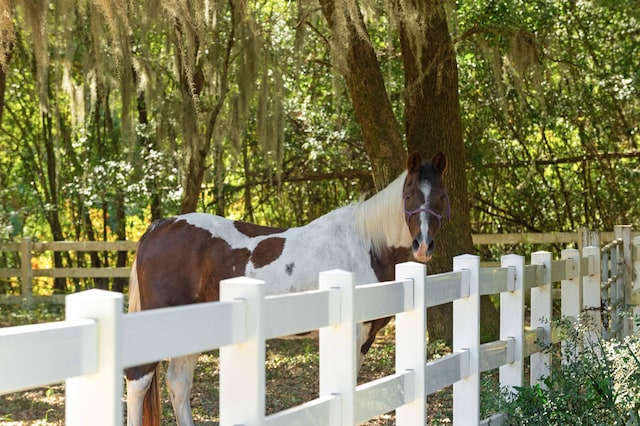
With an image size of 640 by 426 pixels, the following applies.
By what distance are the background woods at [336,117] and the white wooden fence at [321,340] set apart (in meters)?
3.15

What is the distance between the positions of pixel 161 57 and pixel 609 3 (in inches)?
264

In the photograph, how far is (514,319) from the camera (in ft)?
15.0

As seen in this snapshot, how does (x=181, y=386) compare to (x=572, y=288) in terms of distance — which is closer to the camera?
(x=181, y=386)

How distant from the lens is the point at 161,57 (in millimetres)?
13164

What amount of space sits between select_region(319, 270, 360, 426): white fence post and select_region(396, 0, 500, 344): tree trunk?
516 centimetres

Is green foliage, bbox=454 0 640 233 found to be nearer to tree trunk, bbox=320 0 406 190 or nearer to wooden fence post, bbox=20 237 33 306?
tree trunk, bbox=320 0 406 190

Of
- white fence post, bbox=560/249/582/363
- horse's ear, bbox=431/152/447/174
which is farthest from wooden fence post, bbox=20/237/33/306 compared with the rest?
white fence post, bbox=560/249/582/363

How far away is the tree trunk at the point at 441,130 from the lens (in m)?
7.94

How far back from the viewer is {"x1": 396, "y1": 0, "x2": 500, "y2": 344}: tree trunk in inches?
313

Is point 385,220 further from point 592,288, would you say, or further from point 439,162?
point 592,288

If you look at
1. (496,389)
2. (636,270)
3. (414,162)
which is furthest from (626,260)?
(496,389)

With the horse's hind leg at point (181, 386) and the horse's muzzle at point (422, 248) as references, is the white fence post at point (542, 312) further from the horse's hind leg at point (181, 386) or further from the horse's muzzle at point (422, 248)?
the horse's hind leg at point (181, 386)

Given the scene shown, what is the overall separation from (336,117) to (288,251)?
21.8 ft

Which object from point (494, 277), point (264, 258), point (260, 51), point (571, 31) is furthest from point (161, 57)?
point (494, 277)
